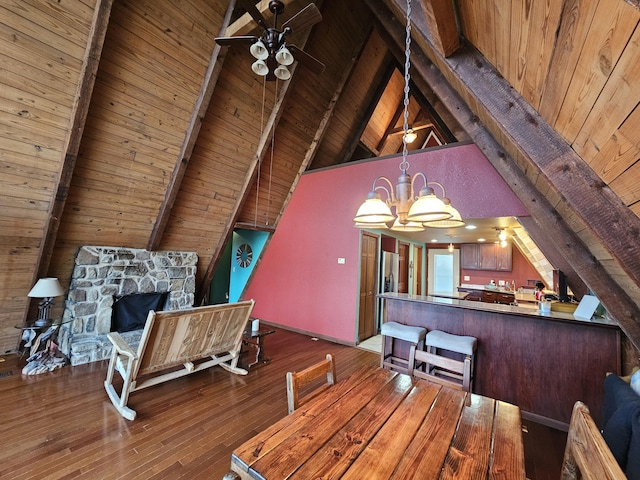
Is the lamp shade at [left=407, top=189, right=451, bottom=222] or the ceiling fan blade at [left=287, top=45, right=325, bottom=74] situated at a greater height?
the ceiling fan blade at [left=287, top=45, right=325, bottom=74]

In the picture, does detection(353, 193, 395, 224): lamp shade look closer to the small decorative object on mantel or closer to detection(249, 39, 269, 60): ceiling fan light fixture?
detection(249, 39, 269, 60): ceiling fan light fixture

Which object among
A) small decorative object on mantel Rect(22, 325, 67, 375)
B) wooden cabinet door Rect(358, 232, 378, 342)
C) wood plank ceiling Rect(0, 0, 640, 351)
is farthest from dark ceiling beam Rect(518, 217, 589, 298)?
small decorative object on mantel Rect(22, 325, 67, 375)

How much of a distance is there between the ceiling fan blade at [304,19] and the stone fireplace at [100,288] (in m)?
3.85

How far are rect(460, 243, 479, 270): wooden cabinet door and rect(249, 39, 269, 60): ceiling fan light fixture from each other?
21.9ft

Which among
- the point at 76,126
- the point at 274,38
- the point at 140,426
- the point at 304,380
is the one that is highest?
the point at 274,38

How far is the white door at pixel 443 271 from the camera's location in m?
7.70

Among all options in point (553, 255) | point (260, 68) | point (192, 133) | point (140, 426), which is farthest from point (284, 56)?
point (553, 255)

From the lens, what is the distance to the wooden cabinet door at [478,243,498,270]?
674 cm

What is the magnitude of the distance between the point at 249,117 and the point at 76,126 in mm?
2093

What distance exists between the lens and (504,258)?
6.56 m

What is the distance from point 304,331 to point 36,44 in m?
5.01

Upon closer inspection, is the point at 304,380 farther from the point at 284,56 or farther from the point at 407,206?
the point at 284,56

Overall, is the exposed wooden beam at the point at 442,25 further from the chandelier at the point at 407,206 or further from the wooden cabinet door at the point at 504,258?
the wooden cabinet door at the point at 504,258

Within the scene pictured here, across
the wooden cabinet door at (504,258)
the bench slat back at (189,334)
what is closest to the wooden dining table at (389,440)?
the bench slat back at (189,334)
